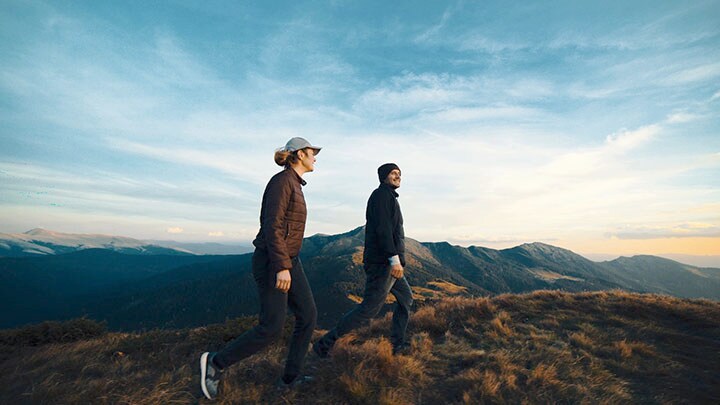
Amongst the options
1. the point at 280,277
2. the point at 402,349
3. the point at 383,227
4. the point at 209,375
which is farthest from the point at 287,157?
the point at 402,349

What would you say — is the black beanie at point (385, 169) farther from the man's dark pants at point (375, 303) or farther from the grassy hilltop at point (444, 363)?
the grassy hilltop at point (444, 363)

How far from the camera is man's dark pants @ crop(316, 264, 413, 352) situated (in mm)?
4223

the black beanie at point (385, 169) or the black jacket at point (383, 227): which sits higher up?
the black beanie at point (385, 169)

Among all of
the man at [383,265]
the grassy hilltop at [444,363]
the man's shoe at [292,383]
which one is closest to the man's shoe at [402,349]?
the man at [383,265]

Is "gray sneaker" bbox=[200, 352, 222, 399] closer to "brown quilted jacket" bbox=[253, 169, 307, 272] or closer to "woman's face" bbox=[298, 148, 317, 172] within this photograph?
"brown quilted jacket" bbox=[253, 169, 307, 272]

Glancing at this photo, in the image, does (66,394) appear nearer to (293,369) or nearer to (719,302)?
(293,369)

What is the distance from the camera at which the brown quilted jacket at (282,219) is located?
10.3ft

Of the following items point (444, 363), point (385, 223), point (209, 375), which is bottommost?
point (444, 363)

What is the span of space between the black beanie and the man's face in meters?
0.04

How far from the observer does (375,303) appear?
4320 mm

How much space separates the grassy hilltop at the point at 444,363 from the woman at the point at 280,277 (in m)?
0.40

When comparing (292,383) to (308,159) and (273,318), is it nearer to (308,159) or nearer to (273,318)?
(273,318)

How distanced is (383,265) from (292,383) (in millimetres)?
1829

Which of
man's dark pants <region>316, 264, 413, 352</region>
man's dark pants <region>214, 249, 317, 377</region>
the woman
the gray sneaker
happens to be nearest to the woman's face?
the woman
